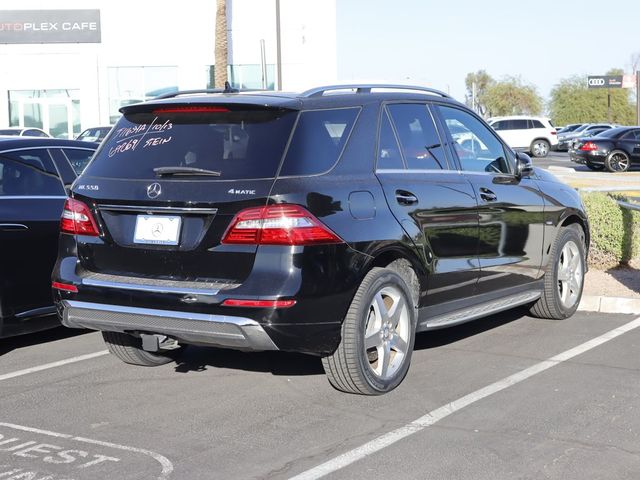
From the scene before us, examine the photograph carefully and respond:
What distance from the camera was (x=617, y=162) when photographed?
107ft

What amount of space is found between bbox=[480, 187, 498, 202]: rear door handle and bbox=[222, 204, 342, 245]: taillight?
6.60 feet

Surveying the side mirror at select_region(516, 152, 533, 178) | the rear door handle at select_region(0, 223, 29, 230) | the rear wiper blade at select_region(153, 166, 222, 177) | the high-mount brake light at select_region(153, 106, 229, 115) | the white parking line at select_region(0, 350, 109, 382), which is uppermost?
the high-mount brake light at select_region(153, 106, 229, 115)

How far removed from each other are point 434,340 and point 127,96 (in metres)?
36.0

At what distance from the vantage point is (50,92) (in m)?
41.6

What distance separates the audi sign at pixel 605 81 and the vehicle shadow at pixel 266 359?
280 feet

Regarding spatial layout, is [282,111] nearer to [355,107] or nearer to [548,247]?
[355,107]

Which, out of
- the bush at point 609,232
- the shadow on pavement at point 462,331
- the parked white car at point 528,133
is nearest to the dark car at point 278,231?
the shadow on pavement at point 462,331

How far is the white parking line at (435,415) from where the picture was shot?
4.69 metres

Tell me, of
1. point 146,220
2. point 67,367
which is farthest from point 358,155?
point 67,367

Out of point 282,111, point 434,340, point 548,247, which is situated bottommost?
point 434,340

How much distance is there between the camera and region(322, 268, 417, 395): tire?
5660 millimetres

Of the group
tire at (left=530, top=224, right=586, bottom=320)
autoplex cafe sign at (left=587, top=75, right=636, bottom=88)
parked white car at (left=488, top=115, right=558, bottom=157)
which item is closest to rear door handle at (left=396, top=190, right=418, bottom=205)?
tire at (left=530, top=224, right=586, bottom=320)

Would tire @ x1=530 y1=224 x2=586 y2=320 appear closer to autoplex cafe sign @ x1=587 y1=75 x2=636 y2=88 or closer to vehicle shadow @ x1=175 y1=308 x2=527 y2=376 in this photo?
vehicle shadow @ x1=175 y1=308 x2=527 y2=376

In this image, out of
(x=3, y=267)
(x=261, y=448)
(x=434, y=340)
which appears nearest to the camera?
(x=261, y=448)
